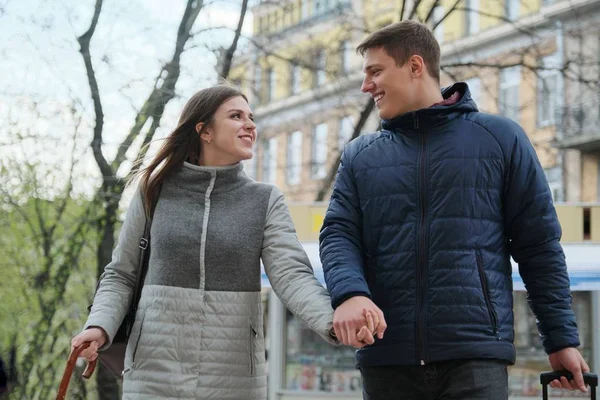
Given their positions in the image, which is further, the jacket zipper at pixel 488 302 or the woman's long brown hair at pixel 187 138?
the woman's long brown hair at pixel 187 138

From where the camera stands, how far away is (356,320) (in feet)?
9.70

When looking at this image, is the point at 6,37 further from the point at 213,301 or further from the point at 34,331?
the point at 213,301

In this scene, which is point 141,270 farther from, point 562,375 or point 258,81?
point 258,81

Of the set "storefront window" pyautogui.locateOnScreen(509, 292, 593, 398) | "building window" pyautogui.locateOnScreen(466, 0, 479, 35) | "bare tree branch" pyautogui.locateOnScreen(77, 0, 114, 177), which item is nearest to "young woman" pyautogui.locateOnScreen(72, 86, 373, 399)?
"storefront window" pyautogui.locateOnScreen(509, 292, 593, 398)

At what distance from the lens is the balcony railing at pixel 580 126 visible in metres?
25.1

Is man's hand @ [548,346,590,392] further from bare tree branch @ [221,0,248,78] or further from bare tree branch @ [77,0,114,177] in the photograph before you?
bare tree branch @ [221,0,248,78]

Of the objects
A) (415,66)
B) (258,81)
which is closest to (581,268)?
(415,66)

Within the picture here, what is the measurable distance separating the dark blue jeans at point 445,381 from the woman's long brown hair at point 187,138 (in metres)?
1.21

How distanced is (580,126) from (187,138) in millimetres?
22684

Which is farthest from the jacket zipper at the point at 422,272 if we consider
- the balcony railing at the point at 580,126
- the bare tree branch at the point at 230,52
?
the balcony railing at the point at 580,126

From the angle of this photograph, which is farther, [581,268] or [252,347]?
[581,268]

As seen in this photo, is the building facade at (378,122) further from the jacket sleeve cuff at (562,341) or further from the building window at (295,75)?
the jacket sleeve cuff at (562,341)

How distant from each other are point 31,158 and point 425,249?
7.91m


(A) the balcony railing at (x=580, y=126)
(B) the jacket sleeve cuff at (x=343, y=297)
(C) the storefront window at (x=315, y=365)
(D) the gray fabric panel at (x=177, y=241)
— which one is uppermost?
(A) the balcony railing at (x=580, y=126)
